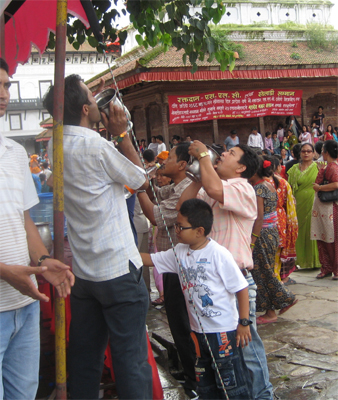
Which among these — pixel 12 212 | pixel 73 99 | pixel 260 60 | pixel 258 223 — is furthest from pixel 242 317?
pixel 260 60

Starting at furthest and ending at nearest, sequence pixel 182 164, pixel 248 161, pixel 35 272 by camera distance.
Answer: pixel 182 164 → pixel 248 161 → pixel 35 272

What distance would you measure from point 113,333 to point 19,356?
1.45 feet

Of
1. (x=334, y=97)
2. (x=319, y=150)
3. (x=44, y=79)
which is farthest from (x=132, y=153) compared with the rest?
(x=44, y=79)

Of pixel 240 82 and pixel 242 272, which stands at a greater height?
pixel 240 82

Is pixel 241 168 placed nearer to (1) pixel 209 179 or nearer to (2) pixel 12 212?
(1) pixel 209 179

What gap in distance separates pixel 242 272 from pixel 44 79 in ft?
92.5

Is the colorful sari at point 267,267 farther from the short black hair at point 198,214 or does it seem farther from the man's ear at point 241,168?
the short black hair at point 198,214

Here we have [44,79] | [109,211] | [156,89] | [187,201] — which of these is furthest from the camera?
[44,79]

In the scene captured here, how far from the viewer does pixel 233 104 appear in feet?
51.5

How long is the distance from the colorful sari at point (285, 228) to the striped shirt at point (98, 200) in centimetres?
338

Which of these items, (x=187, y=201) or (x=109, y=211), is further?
(x=187, y=201)

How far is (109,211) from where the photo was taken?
6.81 feet

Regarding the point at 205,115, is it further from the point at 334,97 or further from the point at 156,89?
the point at 334,97

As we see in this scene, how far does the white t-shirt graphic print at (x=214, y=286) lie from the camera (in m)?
2.38
